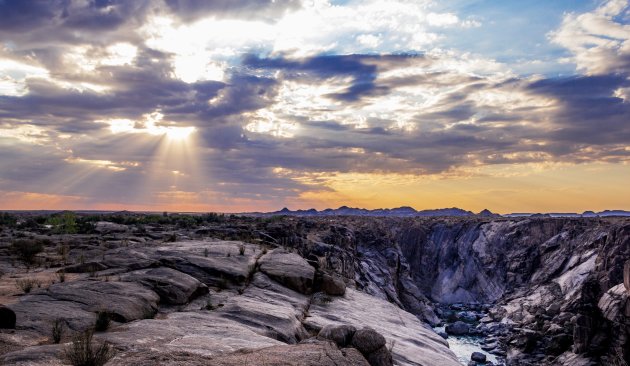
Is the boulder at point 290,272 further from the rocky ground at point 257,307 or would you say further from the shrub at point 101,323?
the shrub at point 101,323

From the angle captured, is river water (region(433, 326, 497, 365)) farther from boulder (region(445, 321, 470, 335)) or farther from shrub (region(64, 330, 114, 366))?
shrub (region(64, 330, 114, 366))

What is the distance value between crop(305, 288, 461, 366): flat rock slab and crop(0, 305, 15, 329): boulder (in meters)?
9.63

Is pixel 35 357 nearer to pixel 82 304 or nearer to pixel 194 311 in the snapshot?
pixel 82 304

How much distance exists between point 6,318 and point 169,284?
680 centimetres

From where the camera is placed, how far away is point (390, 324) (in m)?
22.0

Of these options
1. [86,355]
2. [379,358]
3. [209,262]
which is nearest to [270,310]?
[379,358]

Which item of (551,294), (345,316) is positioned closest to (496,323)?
(551,294)

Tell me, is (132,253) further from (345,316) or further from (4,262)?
(345,316)

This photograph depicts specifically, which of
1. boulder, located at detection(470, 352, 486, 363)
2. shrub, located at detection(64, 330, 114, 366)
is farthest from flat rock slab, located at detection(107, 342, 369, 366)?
boulder, located at detection(470, 352, 486, 363)

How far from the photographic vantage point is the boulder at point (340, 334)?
11836 millimetres

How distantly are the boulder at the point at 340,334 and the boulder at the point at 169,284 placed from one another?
6.67 metres

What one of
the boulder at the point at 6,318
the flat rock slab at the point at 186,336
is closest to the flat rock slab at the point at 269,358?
the flat rock slab at the point at 186,336

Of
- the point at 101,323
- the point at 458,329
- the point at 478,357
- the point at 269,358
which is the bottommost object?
the point at 458,329

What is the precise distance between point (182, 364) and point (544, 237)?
9368 cm
